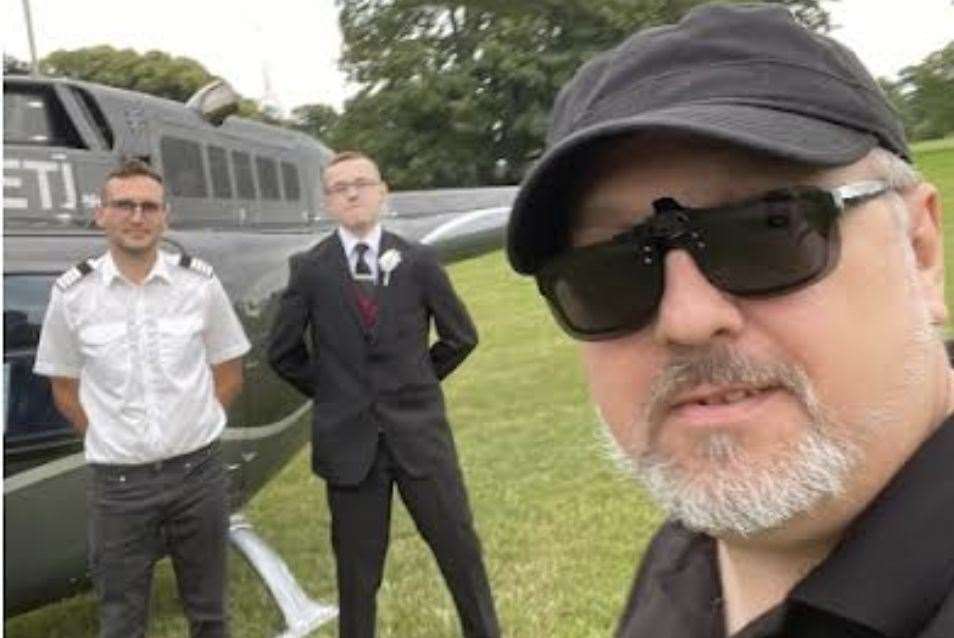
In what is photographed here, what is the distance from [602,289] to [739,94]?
0.23 m

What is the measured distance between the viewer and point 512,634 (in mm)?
5414

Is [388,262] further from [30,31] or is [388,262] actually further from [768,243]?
[30,31]

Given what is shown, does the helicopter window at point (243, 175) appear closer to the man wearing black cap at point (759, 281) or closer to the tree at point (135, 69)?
the man wearing black cap at point (759, 281)

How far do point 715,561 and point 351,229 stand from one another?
3.85m

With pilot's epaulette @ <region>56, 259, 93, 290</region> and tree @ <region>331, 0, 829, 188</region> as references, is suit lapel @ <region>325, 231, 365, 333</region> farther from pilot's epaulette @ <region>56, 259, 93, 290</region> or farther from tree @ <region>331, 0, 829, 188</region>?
tree @ <region>331, 0, 829, 188</region>

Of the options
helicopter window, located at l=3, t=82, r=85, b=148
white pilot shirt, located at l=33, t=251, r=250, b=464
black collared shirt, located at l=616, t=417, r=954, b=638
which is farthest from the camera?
helicopter window, located at l=3, t=82, r=85, b=148

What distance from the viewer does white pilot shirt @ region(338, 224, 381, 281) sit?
504 cm

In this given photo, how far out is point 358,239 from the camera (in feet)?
16.7

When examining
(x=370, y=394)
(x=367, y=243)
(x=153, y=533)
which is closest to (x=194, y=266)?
(x=367, y=243)

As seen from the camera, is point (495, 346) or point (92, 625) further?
point (495, 346)

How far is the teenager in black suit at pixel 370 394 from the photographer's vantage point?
16.4ft

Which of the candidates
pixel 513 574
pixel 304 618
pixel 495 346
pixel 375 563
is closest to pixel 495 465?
pixel 513 574

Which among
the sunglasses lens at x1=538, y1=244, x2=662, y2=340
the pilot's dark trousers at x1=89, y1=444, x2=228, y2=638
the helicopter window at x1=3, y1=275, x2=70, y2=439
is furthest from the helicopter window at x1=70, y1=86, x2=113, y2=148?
the sunglasses lens at x1=538, y1=244, x2=662, y2=340

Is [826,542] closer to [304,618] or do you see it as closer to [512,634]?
[512,634]
